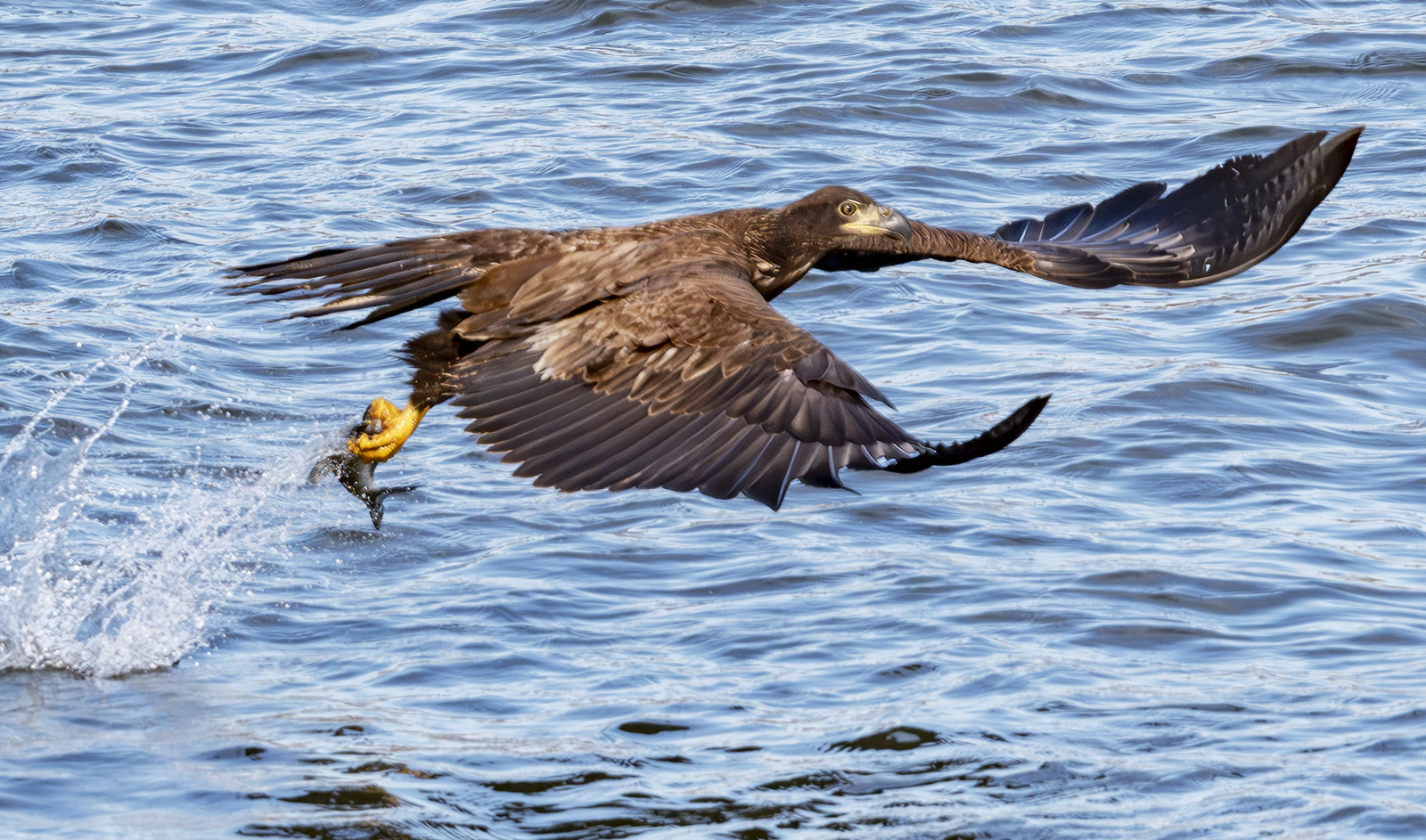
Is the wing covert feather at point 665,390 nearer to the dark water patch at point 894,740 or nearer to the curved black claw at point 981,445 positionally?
the curved black claw at point 981,445

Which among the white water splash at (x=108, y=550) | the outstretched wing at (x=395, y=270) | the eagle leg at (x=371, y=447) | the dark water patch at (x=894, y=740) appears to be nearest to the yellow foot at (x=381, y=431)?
the eagle leg at (x=371, y=447)

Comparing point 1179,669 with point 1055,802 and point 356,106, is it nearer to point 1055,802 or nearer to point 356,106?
point 1055,802

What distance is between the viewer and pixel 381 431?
6.16m

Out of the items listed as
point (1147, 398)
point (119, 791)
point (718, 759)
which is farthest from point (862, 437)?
point (1147, 398)

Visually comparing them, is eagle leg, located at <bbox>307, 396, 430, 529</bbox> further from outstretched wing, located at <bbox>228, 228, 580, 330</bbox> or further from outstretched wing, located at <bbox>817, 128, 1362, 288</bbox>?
outstretched wing, located at <bbox>817, 128, 1362, 288</bbox>

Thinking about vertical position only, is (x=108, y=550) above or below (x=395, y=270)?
below

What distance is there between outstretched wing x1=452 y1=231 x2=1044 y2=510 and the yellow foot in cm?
42

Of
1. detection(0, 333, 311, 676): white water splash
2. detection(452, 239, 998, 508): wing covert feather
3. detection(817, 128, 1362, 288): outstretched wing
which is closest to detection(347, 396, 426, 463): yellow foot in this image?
detection(452, 239, 998, 508): wing covert feather

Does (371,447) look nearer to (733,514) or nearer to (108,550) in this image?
(108,550)

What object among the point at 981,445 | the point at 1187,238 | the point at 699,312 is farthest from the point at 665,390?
the point at 1187,238

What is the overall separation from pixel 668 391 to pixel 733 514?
2.11 m

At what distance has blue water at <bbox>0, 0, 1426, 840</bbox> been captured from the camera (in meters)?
5.34

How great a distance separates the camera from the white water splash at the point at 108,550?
615 cm

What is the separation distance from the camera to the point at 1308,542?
22.4 ft
